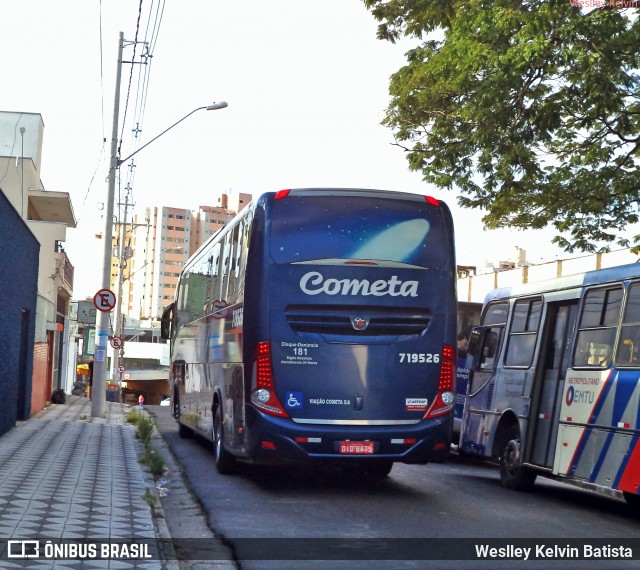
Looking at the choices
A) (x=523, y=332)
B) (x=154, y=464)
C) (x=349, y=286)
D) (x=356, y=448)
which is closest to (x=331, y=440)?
(x=356, y=448)

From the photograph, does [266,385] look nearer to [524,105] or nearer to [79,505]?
[79,505]

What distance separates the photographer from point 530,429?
1284 centimetres

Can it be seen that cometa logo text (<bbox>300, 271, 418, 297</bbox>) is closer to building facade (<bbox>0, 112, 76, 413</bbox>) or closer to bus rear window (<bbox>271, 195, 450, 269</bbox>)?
bus rear window (<bbox>271, 195, 450, 269</bbox>)

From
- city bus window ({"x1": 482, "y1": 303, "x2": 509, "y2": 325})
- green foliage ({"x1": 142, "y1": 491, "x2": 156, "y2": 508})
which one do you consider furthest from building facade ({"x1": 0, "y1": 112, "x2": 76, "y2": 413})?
green foliage ({"x1": 142, "y1": 491, "x2": 156, "y2": 508})

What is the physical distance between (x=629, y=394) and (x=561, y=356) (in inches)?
91.3

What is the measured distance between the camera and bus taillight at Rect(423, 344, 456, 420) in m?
12.0

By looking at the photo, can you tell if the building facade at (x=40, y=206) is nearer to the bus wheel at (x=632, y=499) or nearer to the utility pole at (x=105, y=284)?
the utility pole at (x=105, y=284)

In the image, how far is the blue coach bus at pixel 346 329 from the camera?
11719mm

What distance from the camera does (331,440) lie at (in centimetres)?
1165

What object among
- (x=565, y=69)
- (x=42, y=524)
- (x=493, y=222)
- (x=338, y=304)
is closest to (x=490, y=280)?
(x=493, y=222)

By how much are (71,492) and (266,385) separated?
2463 mm

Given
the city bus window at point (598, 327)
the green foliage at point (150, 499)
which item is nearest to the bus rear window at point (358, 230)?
the city bus window at point (598, 327)

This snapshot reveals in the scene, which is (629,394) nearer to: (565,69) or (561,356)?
(561,356)

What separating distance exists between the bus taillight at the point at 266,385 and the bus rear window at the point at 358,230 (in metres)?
1.07
